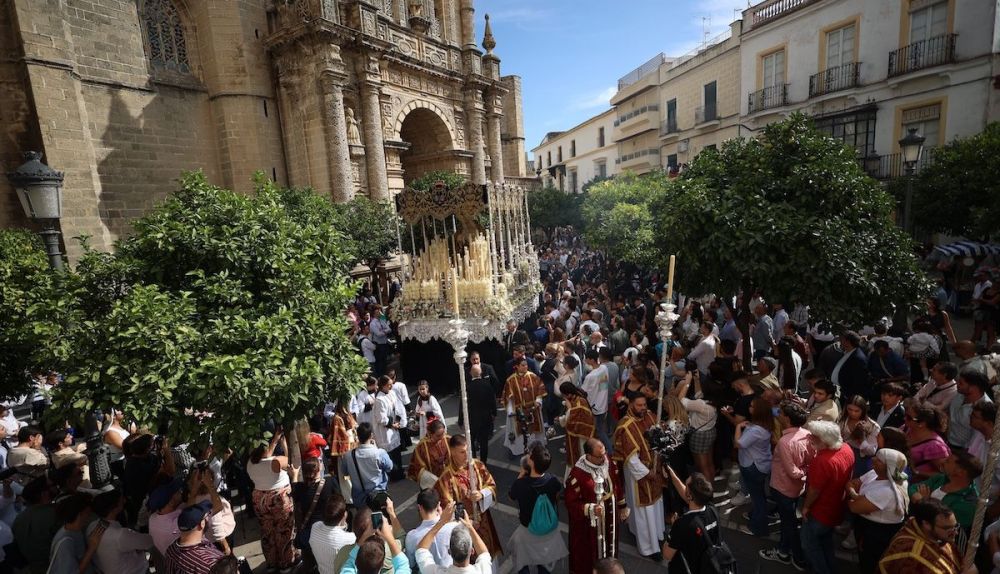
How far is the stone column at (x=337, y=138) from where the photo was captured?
16547 millimetres

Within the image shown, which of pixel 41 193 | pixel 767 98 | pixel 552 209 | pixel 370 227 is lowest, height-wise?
pixel 370 227

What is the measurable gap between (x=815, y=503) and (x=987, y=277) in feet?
34.3

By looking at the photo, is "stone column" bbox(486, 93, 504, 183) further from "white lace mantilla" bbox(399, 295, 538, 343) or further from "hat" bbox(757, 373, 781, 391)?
"hat" bbox(757, 373, 781, 391)

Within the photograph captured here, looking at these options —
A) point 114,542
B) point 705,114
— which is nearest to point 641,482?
point 114,542

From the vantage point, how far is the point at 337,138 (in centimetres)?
1675

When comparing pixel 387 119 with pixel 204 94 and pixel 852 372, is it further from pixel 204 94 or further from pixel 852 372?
pixel 852 372

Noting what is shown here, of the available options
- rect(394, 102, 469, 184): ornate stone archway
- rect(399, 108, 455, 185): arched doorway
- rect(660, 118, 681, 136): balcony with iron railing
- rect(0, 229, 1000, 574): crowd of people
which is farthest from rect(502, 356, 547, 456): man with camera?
rect(660, 118, 681, 136): balcony with iron railing

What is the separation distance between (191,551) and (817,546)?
4789 mm

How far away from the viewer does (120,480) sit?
5.91 meters

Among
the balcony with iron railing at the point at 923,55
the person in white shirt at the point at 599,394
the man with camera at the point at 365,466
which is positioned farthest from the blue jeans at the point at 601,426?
the balcony with iron railing at the point at 923,55

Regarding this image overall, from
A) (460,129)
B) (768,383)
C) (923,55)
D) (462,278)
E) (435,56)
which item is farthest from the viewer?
(460,129)

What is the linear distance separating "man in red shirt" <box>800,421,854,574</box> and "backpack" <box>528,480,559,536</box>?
2059 millimetres

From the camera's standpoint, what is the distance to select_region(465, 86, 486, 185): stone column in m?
23.1

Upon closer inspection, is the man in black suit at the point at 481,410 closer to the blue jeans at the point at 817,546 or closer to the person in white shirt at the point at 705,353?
the person in white shirt at the point at 705,353
